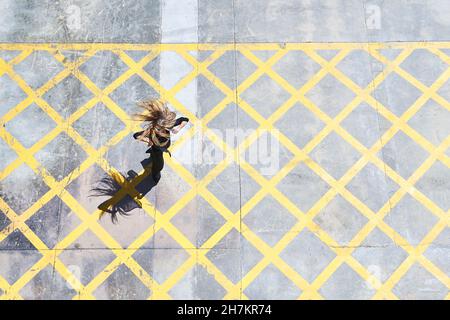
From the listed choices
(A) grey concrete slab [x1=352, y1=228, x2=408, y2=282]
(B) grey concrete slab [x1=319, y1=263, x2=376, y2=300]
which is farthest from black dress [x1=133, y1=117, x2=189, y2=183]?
(A) grey concrete slab [x1=352, y1=228, x2=408, y2=282]

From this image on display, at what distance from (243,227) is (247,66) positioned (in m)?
3.84

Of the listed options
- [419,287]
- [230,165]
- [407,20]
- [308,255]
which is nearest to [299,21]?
[407,20]

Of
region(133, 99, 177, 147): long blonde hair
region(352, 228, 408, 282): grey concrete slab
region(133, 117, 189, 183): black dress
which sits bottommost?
region(352, 228, 408, 282): grey concrete slab

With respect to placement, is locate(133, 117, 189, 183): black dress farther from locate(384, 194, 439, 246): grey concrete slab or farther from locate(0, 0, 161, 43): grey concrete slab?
locate(384, 194, 439, 246): grey concrete slab

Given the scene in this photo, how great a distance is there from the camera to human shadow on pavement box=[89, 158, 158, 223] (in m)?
9.67

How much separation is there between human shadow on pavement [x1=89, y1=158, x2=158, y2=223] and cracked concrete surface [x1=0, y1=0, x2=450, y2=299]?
0.23ft

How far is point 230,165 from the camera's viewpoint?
33.0 feet

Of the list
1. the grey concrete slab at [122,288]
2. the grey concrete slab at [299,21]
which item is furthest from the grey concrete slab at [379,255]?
the grey concrete slab at [299,21]

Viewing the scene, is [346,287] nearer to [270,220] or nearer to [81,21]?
[270,220]

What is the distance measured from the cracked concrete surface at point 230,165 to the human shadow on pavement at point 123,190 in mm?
69

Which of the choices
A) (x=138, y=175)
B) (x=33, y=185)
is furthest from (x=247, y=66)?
(x=33, y=185)

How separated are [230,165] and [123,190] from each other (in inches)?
91.5

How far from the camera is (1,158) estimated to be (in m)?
10.1
